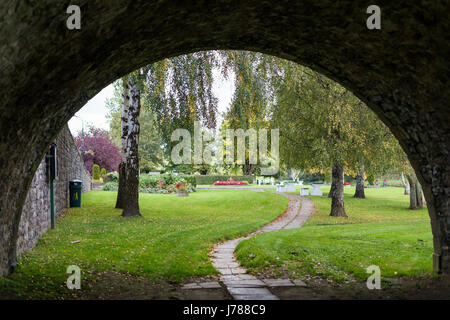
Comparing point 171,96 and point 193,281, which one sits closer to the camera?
point 193,281

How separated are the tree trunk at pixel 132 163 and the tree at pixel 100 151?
3003 cm

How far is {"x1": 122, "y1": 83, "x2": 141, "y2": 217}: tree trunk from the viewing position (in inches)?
517

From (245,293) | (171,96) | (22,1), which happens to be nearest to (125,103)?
(171,96)

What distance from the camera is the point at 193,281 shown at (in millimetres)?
5691

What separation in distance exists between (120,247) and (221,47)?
196 inches

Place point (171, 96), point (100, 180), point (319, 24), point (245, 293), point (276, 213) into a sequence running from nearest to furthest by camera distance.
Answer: point (319, 24) → point (245, 293) → point (171, 96) → point (276, 213) → point (100, 180)

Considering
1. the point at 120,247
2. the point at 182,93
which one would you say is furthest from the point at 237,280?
the point at 182,93

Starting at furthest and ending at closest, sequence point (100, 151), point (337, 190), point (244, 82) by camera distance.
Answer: point (100, 151) < point (337, 190) < point (244, 82)

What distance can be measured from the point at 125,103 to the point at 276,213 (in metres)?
8.67

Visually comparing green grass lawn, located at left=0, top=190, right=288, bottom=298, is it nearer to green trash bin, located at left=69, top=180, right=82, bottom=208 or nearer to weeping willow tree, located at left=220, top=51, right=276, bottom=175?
green trash bin, located at left=69, top=180, right=82, bottom=208

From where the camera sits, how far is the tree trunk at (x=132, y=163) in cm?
1312

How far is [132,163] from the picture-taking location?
1322cm

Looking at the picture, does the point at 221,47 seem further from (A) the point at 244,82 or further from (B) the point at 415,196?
(B) the point at 415,196
